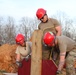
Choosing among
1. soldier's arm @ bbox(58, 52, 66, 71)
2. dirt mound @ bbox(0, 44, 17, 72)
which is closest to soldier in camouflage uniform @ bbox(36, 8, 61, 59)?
soldier's arm @ bbox(58, 52, 66, 71)

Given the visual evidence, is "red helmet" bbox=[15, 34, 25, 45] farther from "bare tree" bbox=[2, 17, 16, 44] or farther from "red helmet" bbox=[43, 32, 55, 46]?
"bare tree" bbox=[2, 17, 16, 44]

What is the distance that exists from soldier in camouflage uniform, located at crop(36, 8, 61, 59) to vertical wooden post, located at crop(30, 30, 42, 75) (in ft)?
1.20

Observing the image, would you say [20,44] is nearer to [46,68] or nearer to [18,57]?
[18,57]

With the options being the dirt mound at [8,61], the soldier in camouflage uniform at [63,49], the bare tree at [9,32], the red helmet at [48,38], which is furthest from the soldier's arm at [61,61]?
the bare tree at [9,32]

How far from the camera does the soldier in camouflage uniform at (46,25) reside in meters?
6.38

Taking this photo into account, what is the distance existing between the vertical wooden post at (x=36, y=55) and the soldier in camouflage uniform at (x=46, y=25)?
0.37 meters

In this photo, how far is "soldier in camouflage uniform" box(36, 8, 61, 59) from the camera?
251 inches

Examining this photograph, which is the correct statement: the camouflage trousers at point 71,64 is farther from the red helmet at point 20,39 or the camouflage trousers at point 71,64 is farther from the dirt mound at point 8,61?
the dirt mound at point 8,61

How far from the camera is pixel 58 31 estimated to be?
22.6 ft

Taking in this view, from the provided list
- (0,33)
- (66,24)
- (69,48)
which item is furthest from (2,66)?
(66,24)

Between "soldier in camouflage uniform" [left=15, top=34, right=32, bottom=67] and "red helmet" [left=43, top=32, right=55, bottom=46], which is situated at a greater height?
"red helmet" [left=43, top=32, right=55, bottom=46]

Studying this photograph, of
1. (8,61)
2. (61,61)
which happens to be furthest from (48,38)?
(8,61)

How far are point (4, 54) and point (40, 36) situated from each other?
974cm

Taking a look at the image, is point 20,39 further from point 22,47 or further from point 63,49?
point 63,49
